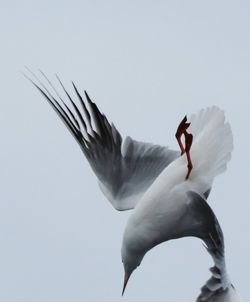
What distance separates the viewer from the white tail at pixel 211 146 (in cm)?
577

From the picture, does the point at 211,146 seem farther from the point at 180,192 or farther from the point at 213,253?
the point at 213,253

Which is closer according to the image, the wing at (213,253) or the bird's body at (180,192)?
the wing at (213,253)

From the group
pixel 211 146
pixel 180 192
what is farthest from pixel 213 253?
pixel 211 146

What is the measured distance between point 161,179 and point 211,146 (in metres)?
0.28

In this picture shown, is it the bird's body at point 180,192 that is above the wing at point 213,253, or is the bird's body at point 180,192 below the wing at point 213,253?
above

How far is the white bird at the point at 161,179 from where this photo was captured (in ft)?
18.5

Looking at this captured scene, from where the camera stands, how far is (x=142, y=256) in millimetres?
6039

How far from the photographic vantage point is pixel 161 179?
18.9 ft

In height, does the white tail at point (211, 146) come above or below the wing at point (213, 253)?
above

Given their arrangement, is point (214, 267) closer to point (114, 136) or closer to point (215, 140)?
point (215, 140)

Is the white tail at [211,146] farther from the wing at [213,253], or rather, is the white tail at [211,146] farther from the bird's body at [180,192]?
the wing at [213,253]

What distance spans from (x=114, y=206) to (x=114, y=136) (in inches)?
13.2

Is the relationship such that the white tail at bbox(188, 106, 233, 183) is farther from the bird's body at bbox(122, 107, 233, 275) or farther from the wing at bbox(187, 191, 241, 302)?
the wing at bbox(187, 191, 241, 302)

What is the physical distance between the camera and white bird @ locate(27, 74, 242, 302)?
564cm
